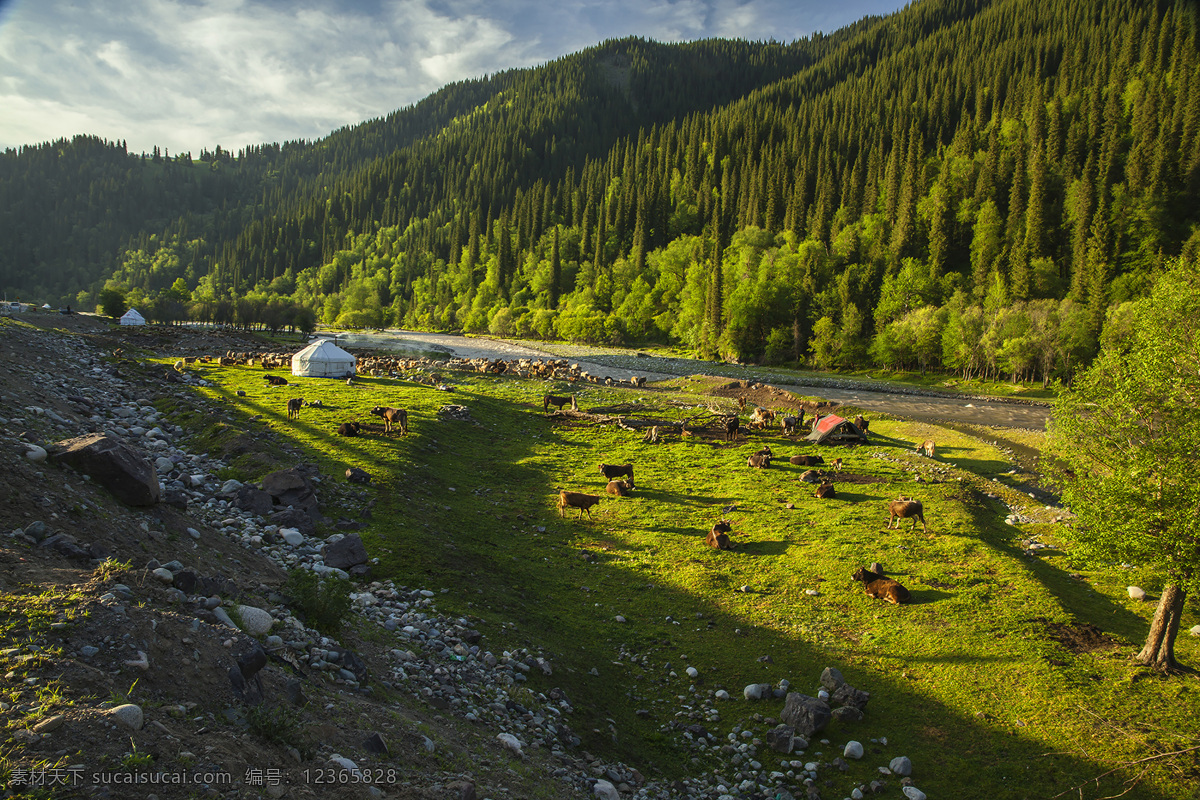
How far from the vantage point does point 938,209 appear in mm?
91812

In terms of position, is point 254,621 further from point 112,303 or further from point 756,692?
point 112,303

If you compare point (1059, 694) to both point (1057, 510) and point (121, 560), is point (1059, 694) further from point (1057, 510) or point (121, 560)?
point (121, 560)

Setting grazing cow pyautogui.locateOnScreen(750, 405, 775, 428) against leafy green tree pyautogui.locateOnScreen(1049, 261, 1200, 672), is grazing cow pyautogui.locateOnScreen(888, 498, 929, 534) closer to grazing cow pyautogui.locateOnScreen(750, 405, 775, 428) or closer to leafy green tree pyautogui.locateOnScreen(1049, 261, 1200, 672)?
leafy green tree pyautogui.locateOnScreen(1049, 261, 1200, 672)

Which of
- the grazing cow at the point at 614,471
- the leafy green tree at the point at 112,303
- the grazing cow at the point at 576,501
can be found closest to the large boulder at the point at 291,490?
the grazing cow at the point at 576,501

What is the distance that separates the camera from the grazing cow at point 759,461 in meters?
23.8

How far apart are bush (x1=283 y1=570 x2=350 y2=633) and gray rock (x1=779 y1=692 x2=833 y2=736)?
7.29m

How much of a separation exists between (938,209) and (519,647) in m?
108

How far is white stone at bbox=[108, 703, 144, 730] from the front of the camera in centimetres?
432

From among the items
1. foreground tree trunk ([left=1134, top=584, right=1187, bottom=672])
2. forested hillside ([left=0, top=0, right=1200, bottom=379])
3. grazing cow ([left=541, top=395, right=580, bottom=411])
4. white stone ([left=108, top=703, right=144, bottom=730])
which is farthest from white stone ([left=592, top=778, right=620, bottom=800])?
forested hillside ([left=0, top=0, right=1200, bottom=379])

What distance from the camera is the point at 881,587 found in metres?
13.0

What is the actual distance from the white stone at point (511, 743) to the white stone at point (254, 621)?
11.0 feet

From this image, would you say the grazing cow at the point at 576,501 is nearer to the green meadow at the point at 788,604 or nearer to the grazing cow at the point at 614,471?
the green meadow at the point at 788,604

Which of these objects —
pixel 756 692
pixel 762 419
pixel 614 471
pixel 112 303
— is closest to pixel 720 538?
pixel 756 692

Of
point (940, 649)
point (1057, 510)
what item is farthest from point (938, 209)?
point (940, 649)
